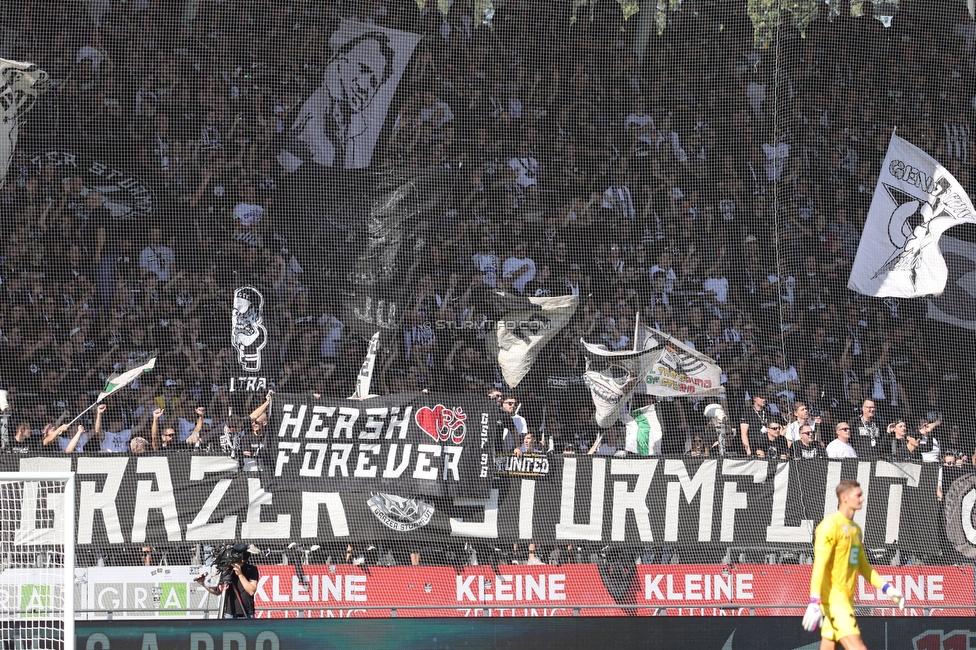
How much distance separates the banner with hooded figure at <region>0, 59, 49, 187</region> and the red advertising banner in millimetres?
4784

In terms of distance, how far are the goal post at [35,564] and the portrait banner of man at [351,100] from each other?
4018 millimetres

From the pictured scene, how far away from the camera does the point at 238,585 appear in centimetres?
849

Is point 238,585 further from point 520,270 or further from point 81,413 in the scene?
point 520,270

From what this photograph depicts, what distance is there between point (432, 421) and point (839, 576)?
4.62 metres

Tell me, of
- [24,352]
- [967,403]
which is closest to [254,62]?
[24,352]

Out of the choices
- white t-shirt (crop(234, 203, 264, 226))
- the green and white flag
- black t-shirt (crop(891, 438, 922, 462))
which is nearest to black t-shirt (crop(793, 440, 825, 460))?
black t-shirt (crop(891, 438, 922, 462))

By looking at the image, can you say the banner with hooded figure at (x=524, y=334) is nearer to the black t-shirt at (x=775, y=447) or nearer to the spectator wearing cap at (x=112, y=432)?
the black t-shirt at (x=775, y=447)

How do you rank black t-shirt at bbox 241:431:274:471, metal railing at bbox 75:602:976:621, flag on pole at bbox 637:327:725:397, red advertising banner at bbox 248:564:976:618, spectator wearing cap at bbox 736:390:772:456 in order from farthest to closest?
1. flag on pole at bbox 637:327:725:397
2. spectator wearing cap at bbox 736:390:772:456
3. black t-shirt at bbox 241:431:274:471
4. red advertising banner at bbox 248:564:976:618
5. metal railing at bbox 75:602:976:621

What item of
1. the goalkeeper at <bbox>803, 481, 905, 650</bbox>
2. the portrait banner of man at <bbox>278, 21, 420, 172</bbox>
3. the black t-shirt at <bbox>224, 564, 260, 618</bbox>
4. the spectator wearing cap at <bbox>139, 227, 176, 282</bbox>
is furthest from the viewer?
the portrait banner of man at <bbox>278, 21, 420, 172</bbox>

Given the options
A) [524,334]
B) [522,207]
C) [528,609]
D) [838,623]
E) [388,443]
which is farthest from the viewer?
[522,207]

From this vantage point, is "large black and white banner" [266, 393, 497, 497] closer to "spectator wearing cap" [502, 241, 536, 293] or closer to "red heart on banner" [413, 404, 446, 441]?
"red heart on banner" [413, 404, 446, 441]

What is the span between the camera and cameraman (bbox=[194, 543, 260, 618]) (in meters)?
Answer: 8.35

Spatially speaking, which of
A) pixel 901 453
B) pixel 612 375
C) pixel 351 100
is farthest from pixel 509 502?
pixel 351 100

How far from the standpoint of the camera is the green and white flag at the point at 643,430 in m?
10.6
